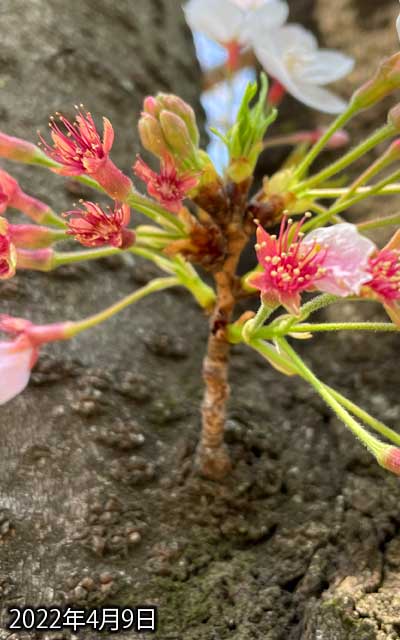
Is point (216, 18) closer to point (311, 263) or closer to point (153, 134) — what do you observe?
point (153, 134)

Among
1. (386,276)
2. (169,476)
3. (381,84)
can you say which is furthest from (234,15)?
(169,476)

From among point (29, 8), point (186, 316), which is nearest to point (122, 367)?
point (186, 316)

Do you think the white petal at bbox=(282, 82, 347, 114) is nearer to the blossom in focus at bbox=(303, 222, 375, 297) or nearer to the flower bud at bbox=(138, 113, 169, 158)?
the flower bud at bbox=(138, 113, 169, 158)

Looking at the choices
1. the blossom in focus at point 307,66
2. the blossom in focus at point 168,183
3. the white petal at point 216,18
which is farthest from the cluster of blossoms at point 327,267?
the white petal at point 216,18

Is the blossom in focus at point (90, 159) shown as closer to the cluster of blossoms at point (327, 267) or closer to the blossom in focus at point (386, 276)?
the cluster of blossoms at point (327, 267)

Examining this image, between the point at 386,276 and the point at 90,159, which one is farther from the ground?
the point at 90,159

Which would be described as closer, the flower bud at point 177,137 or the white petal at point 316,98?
the flower bud at point 177,137
